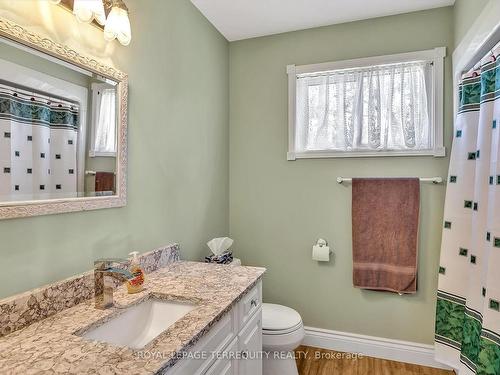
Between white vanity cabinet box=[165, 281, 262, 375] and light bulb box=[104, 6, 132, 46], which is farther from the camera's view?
light bulb box=[104, 6, 132, 46]

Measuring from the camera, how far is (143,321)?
126 cm

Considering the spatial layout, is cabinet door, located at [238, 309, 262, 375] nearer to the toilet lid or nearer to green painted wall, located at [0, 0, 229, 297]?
the toilet lid

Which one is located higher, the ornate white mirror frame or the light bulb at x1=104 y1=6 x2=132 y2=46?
the light bulb at x1=104 y1=6 x2=132 y2=46

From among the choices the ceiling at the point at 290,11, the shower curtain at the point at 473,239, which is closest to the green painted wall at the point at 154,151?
the ceiling at the point at 290,11

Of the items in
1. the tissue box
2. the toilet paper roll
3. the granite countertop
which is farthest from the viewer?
the toilet paper roll

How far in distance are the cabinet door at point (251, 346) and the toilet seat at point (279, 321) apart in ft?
0.80

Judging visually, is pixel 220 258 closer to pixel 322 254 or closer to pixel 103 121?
pixel 322 254

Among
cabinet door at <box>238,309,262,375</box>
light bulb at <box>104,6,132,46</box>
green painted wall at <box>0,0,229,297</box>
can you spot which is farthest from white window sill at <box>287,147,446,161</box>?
light bulb at <box>104,6,132,46</box>

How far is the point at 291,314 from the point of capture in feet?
6.68

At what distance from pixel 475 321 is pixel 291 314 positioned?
1.01 metres

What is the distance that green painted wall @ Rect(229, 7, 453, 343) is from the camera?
218 centimetres

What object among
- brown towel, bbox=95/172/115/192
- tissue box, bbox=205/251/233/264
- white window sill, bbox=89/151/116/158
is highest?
white window sill, bbox=89/151/116/158

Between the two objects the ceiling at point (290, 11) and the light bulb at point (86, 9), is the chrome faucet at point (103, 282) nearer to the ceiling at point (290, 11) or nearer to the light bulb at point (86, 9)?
the light bulb at point (86, 9)

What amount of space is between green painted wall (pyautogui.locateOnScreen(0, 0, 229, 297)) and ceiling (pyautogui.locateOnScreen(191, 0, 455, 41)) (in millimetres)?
140
